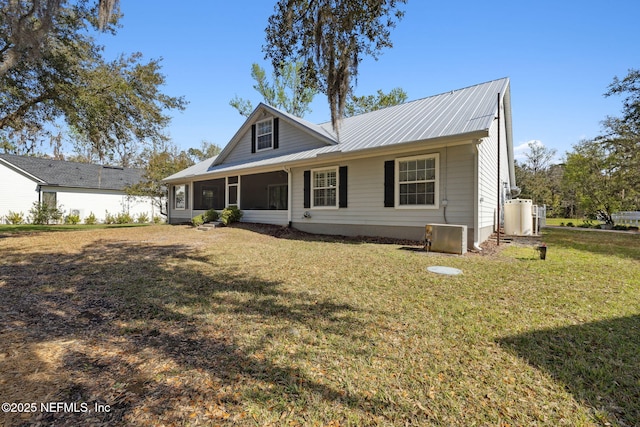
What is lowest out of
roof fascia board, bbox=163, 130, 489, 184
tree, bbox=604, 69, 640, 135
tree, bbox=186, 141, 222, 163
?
roof fascia board, bbox=163, 130, 489, 184

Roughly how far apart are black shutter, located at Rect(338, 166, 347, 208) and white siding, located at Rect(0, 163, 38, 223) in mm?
24176

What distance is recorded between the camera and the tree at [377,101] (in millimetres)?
26094

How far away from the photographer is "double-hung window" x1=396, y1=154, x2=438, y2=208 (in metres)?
8.31

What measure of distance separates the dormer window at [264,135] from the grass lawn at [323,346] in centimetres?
952

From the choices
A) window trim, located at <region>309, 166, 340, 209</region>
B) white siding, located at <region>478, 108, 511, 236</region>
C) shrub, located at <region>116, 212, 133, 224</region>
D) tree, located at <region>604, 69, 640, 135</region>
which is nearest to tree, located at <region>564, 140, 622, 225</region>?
tree, located at <region>604, 69, 640, 135</region>

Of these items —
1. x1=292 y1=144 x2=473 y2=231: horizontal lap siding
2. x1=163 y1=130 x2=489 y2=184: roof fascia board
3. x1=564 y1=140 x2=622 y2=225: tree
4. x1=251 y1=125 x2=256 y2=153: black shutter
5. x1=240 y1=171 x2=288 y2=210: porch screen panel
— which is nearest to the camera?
x1=163 y1=130 x2=489 y2=184: roof fascia board

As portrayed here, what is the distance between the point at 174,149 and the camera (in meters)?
30.2

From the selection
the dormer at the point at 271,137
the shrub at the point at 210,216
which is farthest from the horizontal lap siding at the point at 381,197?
the shrub at the point at 210,216

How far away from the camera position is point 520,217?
9680 millimetres

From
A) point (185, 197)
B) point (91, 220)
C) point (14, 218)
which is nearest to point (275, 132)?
point (185, 197)

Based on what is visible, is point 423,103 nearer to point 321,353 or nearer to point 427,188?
point 427,188

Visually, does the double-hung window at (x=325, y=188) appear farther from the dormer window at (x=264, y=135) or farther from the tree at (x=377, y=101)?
the tree at (x=377, y=101)

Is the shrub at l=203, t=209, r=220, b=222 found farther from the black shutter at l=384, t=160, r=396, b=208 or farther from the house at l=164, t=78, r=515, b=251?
the black shutter at l=384, t=160, r=396, b=208

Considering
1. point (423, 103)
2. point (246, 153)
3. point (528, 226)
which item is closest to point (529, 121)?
point (423, 103)
